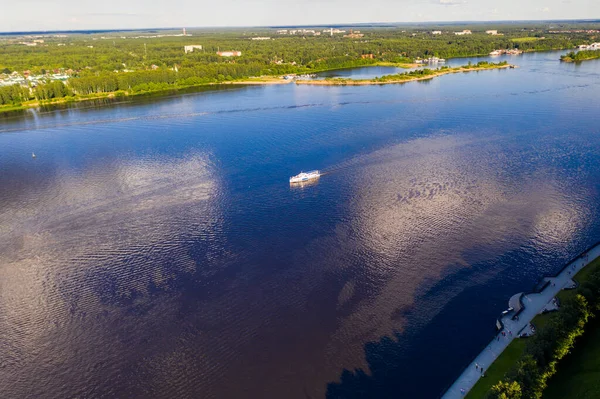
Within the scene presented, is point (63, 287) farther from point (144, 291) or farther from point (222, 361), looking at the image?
point (222, 361)

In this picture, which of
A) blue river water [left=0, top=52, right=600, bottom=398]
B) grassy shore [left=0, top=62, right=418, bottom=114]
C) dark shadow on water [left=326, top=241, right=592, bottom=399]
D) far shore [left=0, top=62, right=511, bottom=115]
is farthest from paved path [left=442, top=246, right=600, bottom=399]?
grassy shore [left=0, top=62, right=418, bottom=114]

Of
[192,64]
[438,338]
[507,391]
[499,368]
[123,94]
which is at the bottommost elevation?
[438,338]

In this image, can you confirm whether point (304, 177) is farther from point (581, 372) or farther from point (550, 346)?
point (581, 372)

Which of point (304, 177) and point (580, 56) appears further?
point (580, 56)

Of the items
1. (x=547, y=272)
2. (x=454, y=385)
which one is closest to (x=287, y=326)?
(x=454, y=385)

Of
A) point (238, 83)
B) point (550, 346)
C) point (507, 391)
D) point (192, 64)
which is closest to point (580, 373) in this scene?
point (550, 346)

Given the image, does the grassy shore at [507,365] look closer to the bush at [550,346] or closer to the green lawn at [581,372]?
the green lawn at [581,372]
